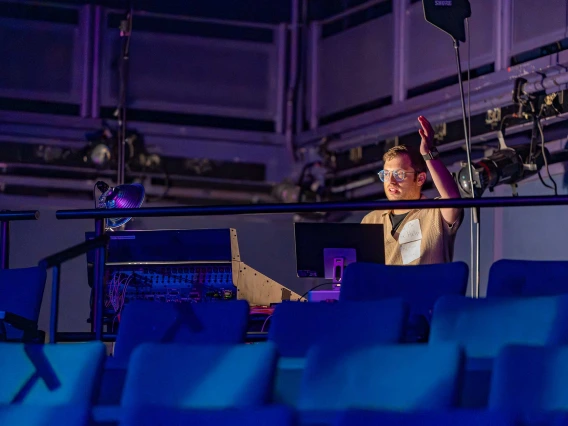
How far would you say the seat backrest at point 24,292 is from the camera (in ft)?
12.8

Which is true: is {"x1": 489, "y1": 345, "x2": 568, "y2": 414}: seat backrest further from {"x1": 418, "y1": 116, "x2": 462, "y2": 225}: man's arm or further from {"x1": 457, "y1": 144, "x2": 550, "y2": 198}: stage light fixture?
{"x1": 457, "y1": 144, "x2": 550, "y2": 198}: stage light fixture

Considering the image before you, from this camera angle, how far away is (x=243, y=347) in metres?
2.74

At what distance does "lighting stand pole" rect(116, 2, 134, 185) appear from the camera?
766cm

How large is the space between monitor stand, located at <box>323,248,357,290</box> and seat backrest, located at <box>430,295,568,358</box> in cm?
139

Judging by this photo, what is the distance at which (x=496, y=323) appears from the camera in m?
3.07

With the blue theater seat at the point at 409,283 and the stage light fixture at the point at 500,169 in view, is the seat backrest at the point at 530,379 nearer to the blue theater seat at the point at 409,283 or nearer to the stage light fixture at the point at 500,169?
the blue theater seat at the point at 409,283

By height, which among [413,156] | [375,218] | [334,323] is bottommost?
[334,323]

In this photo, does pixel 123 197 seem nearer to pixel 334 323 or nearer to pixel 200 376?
pixel 334 323

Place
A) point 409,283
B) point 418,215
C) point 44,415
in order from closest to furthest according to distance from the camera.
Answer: point 44,415 → point 409,283 → point 418,215

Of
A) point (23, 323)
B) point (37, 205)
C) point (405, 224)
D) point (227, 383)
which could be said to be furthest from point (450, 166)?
point (227, 383)

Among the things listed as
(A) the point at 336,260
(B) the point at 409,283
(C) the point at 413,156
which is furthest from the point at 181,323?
(C) the point at 413,156

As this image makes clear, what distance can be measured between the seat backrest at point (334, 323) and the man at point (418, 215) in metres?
1.32

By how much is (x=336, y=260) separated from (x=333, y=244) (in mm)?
77

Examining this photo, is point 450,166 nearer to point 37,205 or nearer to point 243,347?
point 37,205
